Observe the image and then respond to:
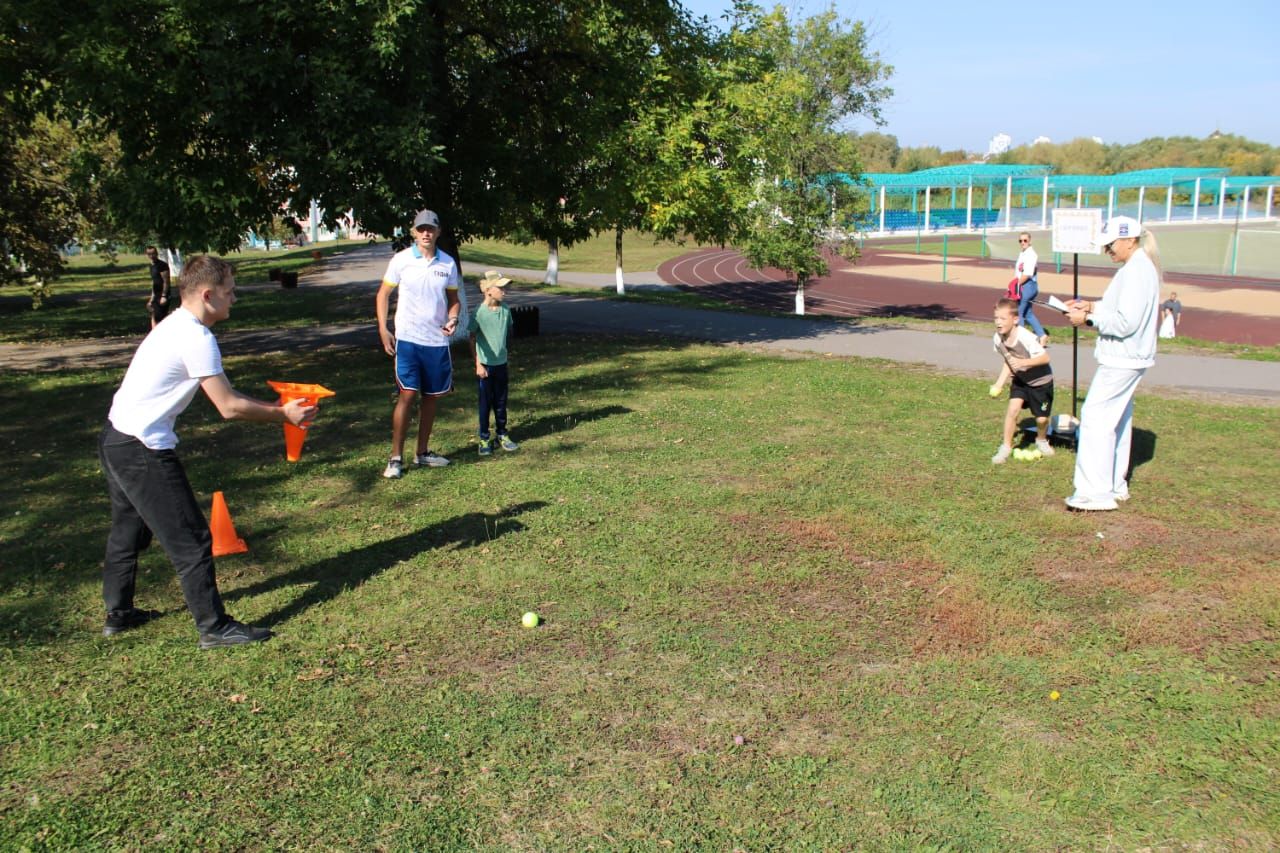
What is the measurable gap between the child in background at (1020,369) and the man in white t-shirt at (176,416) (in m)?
5.72

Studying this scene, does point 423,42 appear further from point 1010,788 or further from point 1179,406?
point 1010,788

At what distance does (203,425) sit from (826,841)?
8.77 metres

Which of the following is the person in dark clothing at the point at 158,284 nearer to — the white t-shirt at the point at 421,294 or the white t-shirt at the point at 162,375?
the white t-shirt at the point at 421,294

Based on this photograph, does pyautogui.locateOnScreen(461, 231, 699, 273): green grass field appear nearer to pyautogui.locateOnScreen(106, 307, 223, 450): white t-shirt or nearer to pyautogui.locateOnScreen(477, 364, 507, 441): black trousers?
pyautogui.locateOnScreen(477, 364, 507, 441): black trousers

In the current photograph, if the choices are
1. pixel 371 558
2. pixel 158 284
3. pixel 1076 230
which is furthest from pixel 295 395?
pixel 158 284

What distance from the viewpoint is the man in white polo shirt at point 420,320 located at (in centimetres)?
766

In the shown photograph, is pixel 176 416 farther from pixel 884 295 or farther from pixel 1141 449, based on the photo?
pixel 884 295

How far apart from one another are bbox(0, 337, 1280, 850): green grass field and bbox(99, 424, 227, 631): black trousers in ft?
1.14

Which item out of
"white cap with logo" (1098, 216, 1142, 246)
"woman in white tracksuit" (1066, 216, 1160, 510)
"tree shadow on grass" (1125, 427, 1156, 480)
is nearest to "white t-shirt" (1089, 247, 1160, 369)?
"woman in white tracksuit" (1066, 216, 1160, 510)

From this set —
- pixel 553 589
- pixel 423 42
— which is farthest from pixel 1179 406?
pixel 423 42

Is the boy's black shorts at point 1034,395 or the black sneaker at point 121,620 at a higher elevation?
the boy's black shorts at point 1034,395

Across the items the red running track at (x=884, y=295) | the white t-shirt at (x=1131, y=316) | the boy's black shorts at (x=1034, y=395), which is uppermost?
the white t-shirt at (x=1131, y=316)

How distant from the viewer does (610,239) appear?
61.8 meters

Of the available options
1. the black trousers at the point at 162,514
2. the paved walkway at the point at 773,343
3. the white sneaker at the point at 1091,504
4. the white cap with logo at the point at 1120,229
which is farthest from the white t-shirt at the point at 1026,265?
the black trousers at the point at 162,514
